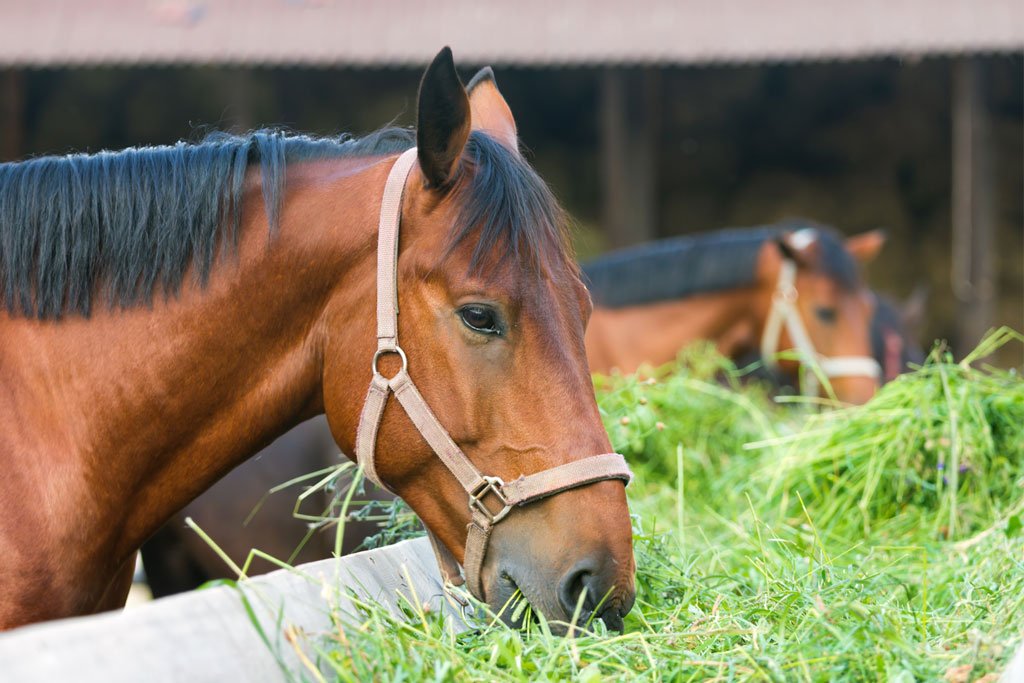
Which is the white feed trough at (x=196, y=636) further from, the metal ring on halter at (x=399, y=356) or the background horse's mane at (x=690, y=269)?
the background horse's mane at (x=690, y=269)

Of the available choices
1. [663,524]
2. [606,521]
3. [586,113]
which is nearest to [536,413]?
[606,521]

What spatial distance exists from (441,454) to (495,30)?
625 centimetres

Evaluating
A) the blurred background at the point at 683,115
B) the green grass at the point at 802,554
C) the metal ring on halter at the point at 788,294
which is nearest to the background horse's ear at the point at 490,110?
the green grass at the point at 802,554

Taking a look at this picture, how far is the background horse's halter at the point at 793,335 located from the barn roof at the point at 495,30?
2.16m

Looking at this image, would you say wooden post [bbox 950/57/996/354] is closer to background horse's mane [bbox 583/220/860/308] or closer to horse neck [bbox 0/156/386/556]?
background horse's mane [bbox 583/220/860/308]

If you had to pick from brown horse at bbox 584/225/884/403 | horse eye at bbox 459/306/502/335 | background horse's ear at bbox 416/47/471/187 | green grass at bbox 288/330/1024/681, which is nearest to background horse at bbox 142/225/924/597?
green grass at bbox 288/330/1024/681

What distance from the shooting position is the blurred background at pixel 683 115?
25.5ft

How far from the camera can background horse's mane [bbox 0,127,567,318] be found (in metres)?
2.02

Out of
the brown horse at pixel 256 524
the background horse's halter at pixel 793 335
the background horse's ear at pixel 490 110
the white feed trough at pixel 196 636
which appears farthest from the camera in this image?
the background horse's halter at pixel 793 335

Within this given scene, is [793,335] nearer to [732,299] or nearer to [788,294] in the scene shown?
[788,294]

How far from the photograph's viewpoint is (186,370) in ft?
6.63

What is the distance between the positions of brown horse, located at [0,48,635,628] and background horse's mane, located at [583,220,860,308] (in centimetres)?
389

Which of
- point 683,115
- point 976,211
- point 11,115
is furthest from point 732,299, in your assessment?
point 11,115

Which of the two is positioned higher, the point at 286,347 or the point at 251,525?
the point at 286,347
